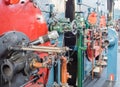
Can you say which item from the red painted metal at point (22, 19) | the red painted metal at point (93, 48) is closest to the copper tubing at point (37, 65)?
the red painted metal at point (22, 19)

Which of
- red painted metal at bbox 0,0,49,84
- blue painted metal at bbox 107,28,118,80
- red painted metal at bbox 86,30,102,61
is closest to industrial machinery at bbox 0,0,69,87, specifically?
red painted metal at bbox 0,0,49,84

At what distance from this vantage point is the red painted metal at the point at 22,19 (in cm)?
110

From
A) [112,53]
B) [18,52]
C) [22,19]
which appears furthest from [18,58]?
[112,53]

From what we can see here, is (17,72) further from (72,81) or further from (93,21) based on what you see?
(93,21)

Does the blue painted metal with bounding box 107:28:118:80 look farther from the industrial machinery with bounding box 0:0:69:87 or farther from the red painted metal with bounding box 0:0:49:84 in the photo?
the industrial machinery with bounding box 0:0:69:87

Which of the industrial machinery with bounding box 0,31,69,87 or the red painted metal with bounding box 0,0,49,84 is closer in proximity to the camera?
the industrial machinery with bounding box 0,31,69,87

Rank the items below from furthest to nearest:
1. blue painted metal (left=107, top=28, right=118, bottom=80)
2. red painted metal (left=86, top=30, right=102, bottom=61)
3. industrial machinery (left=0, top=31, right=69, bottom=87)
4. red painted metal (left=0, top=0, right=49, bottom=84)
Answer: blue painted metal (left=107, top=28, right=118, bottom=80)
red painted metal (left=86, top=30, right=102, bottom=61)
red painted metal (left=0, top=0, right=49, bottom=84)
industrial machinery (left=0, top=31, right=69, bottom=87)

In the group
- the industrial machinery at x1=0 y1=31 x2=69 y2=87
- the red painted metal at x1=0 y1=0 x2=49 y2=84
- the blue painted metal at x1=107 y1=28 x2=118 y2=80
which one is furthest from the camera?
the blue painted metal at x1=107 y1=28 x2=118 y2=80

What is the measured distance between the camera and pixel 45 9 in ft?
8.10

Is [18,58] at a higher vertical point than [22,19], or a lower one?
lower

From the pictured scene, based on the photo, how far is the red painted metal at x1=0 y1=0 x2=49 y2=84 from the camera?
1099 millimetres

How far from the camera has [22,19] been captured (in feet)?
4.10

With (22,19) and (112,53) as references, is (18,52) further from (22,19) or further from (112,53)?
(112,53)

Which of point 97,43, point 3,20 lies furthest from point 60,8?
point 3,20
